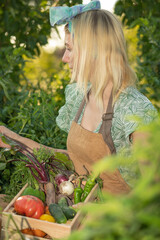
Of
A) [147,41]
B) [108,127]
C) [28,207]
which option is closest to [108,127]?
[108,127]

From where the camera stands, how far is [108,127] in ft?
5.11

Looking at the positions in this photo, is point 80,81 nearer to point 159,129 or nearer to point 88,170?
point 88,170

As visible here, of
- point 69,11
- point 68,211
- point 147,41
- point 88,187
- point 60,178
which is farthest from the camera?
point 147,41

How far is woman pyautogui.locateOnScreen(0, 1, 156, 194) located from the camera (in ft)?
5.07

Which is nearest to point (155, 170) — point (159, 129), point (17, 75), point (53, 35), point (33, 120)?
point (159, 129)

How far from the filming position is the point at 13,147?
159 cm

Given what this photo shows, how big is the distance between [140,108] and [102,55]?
33 centimetres

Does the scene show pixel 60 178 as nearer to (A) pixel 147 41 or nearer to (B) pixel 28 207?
(B) pixel 28 207

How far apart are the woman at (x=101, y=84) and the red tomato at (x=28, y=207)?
15.4 inches

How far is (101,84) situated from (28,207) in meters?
0.71

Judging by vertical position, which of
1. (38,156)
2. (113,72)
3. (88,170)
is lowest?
(88,170)

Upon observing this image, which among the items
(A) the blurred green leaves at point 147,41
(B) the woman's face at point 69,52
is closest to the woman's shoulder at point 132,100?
(B) the woman's face at point 69,52

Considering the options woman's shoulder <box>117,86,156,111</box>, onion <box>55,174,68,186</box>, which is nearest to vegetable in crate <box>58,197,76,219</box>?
onion <box>55,174,68,186</box>

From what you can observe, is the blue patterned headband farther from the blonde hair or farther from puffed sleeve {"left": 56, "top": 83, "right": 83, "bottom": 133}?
puffed sleeve {"left": 56, "top": 83, "right": 83, "bottom": 133}
